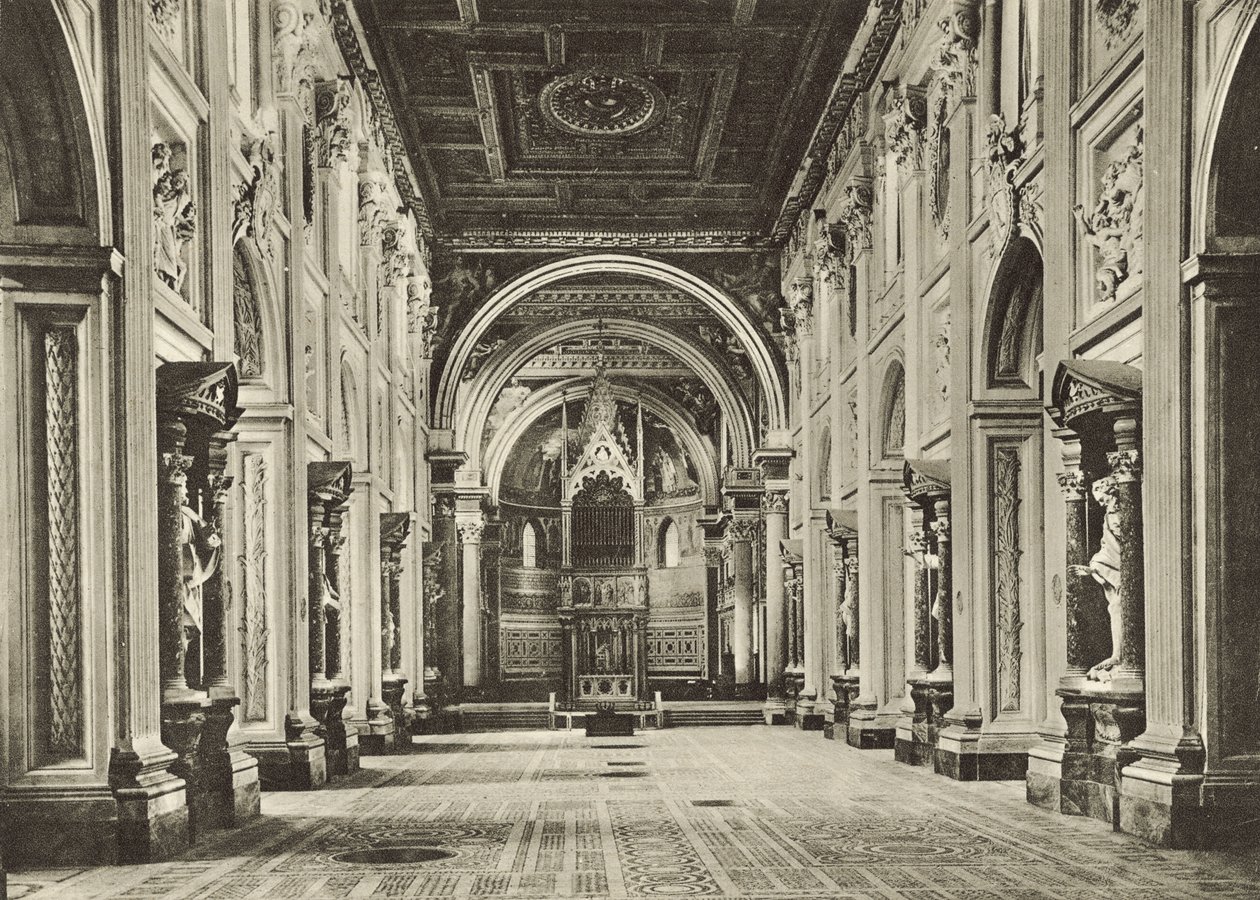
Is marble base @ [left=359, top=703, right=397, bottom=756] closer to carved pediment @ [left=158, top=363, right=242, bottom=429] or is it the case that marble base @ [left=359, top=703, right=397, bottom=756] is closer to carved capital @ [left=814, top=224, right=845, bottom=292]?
carved capital @ [left=814, top=224, right=845, bottom=292]

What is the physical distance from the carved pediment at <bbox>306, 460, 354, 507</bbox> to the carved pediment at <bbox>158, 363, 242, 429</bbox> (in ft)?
13.5

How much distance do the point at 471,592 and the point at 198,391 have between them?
26.4 meters

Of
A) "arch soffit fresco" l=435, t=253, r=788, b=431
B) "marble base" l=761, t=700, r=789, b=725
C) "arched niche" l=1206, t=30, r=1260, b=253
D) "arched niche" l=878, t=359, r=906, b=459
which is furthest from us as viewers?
"marble base" l=761, t=700, r=789, b=725

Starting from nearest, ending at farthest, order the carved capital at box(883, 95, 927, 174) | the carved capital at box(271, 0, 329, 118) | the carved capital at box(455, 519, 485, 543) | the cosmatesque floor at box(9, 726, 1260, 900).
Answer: the cosmatesque floor at box(9, 726, 1260, 900) → the carved capital at box(271, 0, 329, 118) → the carved capital at box(883, 95, 927, 174) → the carved capital at box(455, 519, 485, 543)

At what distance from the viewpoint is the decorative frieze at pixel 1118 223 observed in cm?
1062

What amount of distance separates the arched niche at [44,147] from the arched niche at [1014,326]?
7.81m

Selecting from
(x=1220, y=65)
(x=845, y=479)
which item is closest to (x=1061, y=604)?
(x=1220, y=65)

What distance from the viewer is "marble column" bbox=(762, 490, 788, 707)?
28484mm

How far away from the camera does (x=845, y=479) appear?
71.4 feet

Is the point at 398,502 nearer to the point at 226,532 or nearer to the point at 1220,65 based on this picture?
the point at 226,532

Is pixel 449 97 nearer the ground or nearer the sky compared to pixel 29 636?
nearer the sky

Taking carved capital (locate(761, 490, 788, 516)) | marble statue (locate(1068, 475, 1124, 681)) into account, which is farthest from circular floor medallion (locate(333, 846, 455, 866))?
carved capital (locate(761, 490, 788, 516))

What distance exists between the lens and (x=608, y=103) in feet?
69.8

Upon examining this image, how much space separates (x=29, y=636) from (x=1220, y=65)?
292 inches
